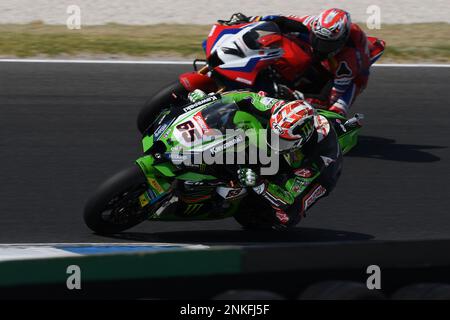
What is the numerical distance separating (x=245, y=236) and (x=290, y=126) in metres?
1.08

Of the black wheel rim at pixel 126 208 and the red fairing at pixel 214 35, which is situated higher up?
the red fairing at pixel 214 35

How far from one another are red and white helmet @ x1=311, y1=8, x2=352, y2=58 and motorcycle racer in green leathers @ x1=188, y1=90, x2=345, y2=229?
2.49 m

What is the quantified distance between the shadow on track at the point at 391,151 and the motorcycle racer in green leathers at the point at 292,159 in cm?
265

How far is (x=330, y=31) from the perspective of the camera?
11.3m

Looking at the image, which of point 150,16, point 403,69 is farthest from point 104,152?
point 150,16

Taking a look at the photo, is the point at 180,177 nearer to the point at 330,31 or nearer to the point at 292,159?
the point at 292,159

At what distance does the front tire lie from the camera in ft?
26.8

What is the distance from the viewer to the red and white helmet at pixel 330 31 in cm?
1133

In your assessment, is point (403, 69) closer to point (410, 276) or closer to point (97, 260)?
point (410, 276)

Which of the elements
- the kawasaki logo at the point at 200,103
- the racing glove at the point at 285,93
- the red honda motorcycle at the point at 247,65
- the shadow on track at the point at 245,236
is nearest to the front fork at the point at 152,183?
the shadow on track at the point at 245,236

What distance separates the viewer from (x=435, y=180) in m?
10.7

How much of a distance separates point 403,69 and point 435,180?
13.7 feet

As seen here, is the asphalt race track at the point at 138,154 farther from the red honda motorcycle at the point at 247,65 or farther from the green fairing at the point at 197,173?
the red honda motorcycle at the point at 247,65

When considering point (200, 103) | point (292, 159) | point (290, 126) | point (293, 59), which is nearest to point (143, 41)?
point (293, 59)
